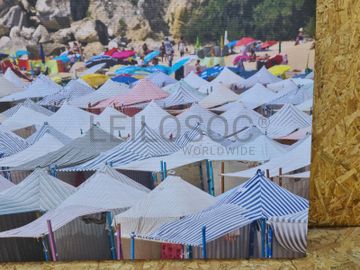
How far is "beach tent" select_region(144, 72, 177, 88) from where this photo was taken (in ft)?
6.99

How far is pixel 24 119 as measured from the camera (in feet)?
6.98

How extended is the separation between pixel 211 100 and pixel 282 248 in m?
0.74

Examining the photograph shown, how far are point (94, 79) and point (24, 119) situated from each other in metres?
0.35

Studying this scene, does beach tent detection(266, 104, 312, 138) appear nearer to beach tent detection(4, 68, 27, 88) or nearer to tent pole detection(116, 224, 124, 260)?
tent pole detection(116, 224, 124, 260)

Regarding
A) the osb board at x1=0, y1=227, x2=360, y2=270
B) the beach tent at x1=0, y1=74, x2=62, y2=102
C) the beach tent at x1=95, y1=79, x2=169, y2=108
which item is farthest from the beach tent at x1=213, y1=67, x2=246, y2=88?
the osb board at x1=0, y1=227, x2=360, y2=270

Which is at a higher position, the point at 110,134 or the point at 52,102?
the point at 52,102

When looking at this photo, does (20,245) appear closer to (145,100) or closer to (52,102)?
(52,102)

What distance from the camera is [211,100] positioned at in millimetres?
2133

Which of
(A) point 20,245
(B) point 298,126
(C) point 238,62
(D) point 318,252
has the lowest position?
(D) point 318,252

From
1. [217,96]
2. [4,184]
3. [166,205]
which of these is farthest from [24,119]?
[217,96]

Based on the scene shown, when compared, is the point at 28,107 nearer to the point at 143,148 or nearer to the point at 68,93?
the point at 68,93

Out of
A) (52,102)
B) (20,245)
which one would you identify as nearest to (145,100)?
(52,102)

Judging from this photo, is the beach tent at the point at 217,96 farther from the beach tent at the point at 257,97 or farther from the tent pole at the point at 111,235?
the tent pole at the point at 111,235

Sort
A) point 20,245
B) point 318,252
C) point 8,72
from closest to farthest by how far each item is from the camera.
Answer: point 8,72, point 20,245, point 318,252
